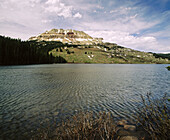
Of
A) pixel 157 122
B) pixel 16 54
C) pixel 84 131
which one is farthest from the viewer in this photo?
pixel 16 54

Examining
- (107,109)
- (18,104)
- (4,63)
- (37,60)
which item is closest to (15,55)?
(4,63)

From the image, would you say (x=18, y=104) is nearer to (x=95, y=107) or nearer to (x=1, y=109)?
(x=1, y=109)

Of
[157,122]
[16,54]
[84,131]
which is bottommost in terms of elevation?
[84,131]

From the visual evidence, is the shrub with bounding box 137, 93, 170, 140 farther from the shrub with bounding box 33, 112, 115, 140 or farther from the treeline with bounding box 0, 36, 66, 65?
the treeline with bounding box 0, 36, 66, 65

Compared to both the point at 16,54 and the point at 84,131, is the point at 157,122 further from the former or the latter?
the point at 16,54

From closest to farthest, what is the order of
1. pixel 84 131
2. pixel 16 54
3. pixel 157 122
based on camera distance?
pixel 157 122 < pixel 84 131 < pixel 16 54

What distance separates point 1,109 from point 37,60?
524ft

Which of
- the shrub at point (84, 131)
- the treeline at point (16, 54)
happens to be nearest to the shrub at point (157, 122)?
the shrub at point (84, 131)

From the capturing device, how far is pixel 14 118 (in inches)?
438

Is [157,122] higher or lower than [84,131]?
higher

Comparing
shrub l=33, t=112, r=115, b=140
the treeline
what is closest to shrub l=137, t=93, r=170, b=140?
shrub l=33, t=112, r=115, b=140

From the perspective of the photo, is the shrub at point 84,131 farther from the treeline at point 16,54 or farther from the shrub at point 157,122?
the treeline at point 16,54

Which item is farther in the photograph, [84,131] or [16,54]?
[16,54]

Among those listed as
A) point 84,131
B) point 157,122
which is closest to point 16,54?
point 84,131
